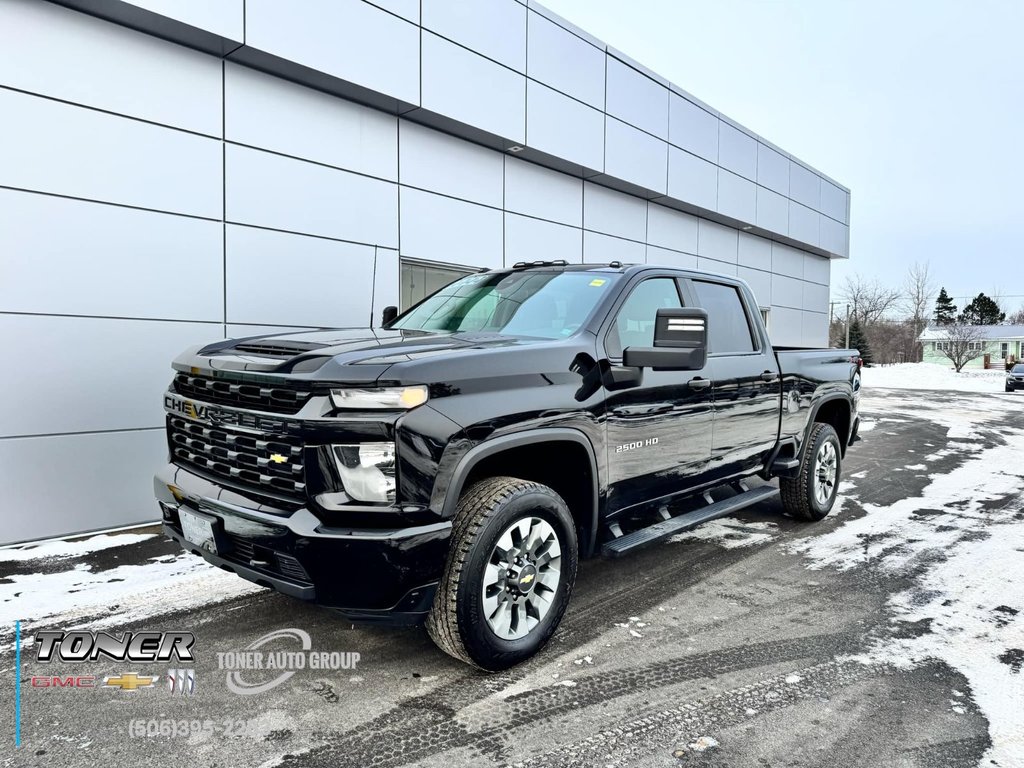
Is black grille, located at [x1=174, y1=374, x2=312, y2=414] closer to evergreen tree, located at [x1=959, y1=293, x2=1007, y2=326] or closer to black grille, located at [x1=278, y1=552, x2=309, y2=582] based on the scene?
black grille, located at [x1=278, y1=552, x2=309, y2=582]

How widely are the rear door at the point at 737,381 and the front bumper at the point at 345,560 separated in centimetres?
242

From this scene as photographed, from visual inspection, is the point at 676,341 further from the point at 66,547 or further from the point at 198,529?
the point at 66,547

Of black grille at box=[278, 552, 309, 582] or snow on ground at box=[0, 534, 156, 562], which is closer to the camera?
black grille at box=[278, 552, 309, 582]

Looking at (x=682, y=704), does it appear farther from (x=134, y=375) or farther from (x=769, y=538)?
(x=134, y=375)

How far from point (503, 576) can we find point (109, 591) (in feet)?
9.18

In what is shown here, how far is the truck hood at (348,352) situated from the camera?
9.02ft

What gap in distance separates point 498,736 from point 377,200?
6855mm

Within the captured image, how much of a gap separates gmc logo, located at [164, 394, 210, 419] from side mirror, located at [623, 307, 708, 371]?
83.9 inches

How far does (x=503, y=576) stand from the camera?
3.09 m

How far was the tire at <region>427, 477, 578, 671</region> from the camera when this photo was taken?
2.88 m

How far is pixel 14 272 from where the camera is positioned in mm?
5426

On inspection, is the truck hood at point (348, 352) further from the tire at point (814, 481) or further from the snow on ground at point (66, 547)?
the tire at point (814, 481)

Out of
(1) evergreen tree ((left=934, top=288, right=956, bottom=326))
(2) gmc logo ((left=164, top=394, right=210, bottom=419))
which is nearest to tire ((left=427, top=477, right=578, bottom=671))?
(2) gmc logo ((left=164, top=394, right=210, bottom=419))

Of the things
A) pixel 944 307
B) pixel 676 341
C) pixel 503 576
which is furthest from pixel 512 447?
pixel 944 307
